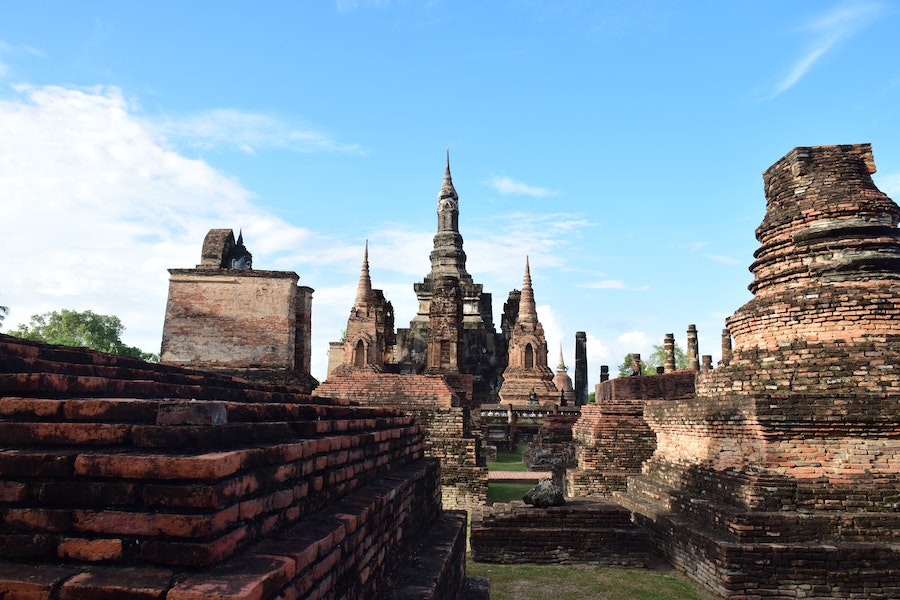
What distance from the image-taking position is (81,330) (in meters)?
41.0

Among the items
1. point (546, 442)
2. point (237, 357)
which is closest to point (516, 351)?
point (546, 442)

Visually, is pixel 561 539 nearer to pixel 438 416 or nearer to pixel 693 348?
pixel 438 416

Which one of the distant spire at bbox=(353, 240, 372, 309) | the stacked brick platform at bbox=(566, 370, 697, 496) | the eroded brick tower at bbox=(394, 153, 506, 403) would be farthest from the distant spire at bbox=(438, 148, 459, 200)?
the stacked brick platform at bbox=(566, 370, 697, 496)

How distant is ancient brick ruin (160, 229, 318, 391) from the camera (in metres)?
15.4

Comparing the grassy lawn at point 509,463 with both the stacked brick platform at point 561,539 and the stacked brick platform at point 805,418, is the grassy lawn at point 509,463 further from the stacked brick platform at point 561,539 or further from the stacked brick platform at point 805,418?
the stacked brick platform at point 561,539

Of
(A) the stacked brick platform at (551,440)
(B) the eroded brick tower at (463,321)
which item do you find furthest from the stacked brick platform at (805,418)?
(B) the eroded brick tower at (463,321)

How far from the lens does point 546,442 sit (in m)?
16.5

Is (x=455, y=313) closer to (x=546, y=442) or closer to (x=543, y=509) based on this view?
(x=546, y=442)

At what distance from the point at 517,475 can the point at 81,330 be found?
120ft

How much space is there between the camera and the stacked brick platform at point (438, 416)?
10875 mm

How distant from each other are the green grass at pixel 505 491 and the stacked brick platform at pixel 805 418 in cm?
394

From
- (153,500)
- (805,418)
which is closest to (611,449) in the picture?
(805,418)

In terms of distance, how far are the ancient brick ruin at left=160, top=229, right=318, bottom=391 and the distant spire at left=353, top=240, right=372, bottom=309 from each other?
41.6 ft

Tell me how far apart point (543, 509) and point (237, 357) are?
1000cm
